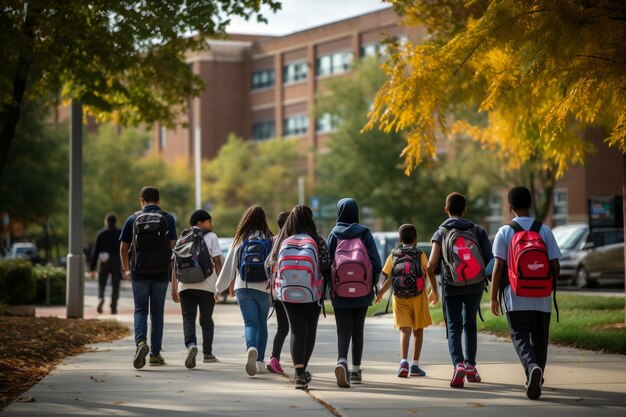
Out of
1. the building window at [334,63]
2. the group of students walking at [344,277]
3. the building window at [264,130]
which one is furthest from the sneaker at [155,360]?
the building window at [264,130]

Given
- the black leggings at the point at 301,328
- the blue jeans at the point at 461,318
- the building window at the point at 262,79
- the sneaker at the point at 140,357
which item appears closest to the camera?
the black leggings at the point at 301,328

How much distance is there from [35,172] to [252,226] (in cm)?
3443

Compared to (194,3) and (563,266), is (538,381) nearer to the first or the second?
(194,3)

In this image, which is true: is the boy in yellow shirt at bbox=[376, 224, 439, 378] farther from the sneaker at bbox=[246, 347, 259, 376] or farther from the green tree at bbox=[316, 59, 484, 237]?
the green tree at bbox=[316, 59, 484, 237]

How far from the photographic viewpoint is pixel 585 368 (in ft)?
37.8

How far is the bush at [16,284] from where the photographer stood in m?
19.9

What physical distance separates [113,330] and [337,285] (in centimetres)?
828

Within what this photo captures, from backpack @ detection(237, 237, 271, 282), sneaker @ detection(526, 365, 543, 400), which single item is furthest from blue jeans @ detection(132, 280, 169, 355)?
sneaker @ detection(526, 365, 543, 400)

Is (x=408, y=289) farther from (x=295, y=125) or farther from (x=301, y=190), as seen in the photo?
(x=295, y=125)

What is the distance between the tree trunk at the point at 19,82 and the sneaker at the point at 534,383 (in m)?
9.68

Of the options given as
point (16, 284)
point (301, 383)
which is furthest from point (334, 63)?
point (301, 383)

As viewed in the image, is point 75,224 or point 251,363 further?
point 75,224

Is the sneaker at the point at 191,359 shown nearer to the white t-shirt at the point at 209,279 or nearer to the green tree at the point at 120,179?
the white t-shirt at the point at 209,279

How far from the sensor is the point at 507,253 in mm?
9562
